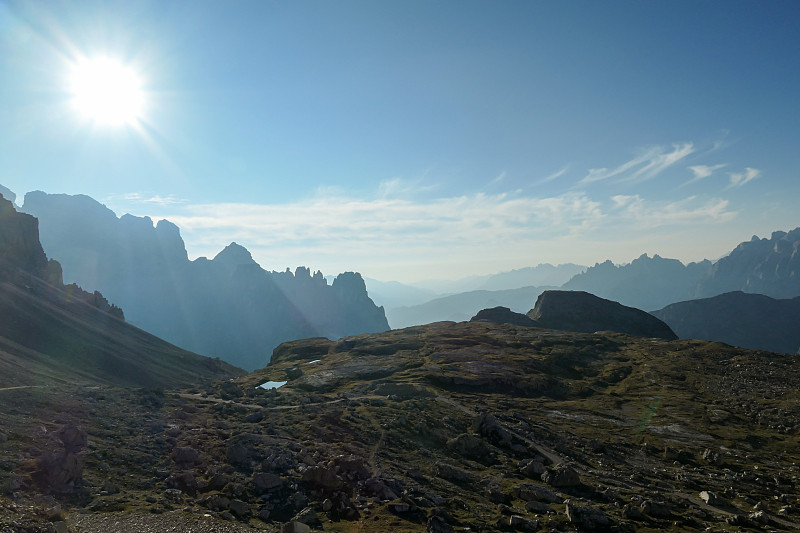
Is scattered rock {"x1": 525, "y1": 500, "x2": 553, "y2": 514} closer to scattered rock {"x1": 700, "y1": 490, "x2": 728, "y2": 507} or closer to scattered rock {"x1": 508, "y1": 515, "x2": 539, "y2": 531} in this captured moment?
scattered rock {"x1": 508, "y1": 515, "x2": 539, "y2": 531}

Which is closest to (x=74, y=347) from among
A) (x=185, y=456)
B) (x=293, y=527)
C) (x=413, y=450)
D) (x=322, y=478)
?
(x=185, y=456)

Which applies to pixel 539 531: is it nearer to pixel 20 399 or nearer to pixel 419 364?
pixel 20 399

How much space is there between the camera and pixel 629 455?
66688 mm

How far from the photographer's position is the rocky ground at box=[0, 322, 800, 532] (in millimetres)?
35406

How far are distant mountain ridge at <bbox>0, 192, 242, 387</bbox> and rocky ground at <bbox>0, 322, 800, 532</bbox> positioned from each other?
5649 centimetres

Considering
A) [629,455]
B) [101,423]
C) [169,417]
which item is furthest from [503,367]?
[101,423]

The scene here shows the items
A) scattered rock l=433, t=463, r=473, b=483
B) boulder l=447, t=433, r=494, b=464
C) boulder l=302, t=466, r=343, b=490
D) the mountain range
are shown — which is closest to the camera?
the mountain range

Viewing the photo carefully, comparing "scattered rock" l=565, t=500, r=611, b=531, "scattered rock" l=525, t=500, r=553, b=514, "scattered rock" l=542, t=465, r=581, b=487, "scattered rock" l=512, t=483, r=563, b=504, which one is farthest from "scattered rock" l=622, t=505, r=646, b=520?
"scattered rock" l=542, t=465, r=581, b=487

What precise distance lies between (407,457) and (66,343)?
151 meters

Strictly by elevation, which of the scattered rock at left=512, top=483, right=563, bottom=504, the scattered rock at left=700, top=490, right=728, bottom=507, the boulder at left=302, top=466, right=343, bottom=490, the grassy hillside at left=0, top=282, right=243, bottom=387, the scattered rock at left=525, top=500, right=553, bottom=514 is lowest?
the scattered rock at left=700, top=490, right=728, bottom=507

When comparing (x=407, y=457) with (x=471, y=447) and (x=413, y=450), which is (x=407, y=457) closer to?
(x=413, y=450)

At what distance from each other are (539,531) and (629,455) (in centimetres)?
4073

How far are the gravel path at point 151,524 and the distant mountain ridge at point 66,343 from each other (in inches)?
3201

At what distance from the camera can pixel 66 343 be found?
148250mm
